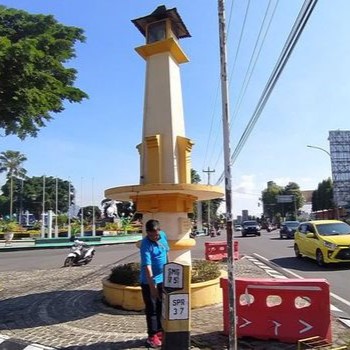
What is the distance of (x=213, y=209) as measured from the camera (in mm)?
93562

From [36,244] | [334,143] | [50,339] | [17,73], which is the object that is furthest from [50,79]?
[334,143]

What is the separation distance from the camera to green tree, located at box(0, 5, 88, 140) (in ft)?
33.6

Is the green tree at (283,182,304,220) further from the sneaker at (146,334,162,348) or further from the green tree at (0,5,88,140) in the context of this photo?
the sneaker at (146,334,162,348)

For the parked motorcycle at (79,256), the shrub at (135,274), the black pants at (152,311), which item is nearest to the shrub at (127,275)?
the shrub at (135,274)

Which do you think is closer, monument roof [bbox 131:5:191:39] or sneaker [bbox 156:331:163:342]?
sneaker [bbox 156:331:163:342]

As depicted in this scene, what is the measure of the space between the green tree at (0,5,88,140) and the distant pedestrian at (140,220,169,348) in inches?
233

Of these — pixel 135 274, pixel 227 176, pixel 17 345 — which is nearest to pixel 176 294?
pixel 227 176

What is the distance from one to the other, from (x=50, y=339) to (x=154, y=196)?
3.42 m

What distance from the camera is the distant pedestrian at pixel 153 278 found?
6.16 meters

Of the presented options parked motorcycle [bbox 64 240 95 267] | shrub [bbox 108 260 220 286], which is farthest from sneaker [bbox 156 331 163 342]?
parked motorcycle [bbox 64 240 95 267]

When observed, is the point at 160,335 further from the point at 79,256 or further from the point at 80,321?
the point at 79,256

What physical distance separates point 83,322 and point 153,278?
2300 mm

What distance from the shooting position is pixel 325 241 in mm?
14812

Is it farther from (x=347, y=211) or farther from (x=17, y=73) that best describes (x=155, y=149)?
(x=347, y=211)
